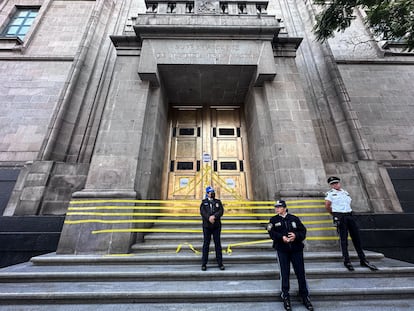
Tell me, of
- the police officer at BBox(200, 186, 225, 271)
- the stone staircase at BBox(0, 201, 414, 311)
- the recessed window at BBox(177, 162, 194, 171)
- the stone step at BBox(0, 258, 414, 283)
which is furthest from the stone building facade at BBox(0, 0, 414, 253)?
the police officer at BBox(200, 186, 225, 271)

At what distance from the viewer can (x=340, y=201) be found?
4715 mm

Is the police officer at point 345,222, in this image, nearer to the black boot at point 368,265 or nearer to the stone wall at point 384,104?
the black boot at point 368,265

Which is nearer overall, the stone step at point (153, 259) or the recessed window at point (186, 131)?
the stone step at point (153, 259)

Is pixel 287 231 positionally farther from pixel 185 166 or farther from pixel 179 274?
pixel 185 166

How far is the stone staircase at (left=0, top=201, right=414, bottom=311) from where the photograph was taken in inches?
137

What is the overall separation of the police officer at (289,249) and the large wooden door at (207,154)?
519 cm

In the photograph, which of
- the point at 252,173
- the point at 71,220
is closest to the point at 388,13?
the point at 252,173

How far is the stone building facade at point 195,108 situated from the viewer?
6.97 m

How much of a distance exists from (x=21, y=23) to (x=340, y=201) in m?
19.2

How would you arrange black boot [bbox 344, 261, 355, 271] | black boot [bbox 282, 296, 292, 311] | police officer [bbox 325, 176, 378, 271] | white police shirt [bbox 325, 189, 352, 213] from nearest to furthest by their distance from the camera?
black boot [bbox 282, 296, 292, 311]
black boot [bbox 344, 261, 355, 271]
police officer [bbox 325, 176, 378, 271]
white police shirt [bbox 325, 189, 352, 213]

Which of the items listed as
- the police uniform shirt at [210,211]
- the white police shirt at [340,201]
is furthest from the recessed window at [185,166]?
the white police shirt at [340,201]

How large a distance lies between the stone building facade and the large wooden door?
8 cm

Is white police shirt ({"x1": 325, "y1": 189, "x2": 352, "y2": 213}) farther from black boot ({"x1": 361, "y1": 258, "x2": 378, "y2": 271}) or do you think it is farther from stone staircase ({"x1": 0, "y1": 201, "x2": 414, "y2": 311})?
stone staircase ({"x1": 0, "y1": 201, "x2": 414, "y2": 311})

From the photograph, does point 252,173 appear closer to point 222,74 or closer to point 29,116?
point 222,74
